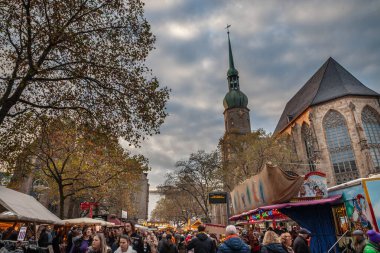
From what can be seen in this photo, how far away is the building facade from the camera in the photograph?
34219mm

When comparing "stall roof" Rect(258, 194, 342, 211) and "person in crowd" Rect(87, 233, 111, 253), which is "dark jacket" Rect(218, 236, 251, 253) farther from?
"stall roof" Rect(258, 194, 342, 211)

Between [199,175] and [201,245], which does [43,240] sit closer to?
[201,245]

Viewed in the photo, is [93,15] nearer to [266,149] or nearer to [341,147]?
[266,149]

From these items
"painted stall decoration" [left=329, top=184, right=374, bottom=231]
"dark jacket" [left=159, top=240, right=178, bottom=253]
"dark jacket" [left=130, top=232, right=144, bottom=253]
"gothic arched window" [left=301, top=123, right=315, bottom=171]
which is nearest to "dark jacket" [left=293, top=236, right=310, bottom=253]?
"dark jacket" [left=159, top=240, right=178, bottom=253]

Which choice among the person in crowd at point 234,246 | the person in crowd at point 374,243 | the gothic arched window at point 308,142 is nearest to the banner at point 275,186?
the person in crowd at point 374,243

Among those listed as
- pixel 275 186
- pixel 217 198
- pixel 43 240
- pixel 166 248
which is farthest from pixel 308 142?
pixel 43 240

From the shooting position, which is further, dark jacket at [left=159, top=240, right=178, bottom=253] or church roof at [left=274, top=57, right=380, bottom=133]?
church roof at [left=274, top=57, right=380, bottom=133]

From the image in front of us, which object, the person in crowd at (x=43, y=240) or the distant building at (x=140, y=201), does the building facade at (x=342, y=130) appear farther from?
the distant building at (x=140, y=201)

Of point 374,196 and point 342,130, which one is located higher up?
point 342,130

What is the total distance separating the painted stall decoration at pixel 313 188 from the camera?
1002 centimetres

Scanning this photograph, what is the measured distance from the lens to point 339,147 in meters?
36.5

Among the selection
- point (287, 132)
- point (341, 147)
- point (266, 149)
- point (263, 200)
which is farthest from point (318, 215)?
point (287, 132)

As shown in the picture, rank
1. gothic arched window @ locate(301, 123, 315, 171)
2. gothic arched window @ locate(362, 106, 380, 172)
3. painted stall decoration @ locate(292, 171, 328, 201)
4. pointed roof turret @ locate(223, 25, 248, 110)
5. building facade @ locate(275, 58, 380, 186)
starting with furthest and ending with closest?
pointed roof turret @ locate(223, 25, 248, 110)
gothic arched window @ locate(301, 123, 315, 171)
building facade @ locate(275, 58, 380, 186)
gothic arched window @ locate(362, 106, 380, 172)
painted stall decoration @ locate(292, 171, 328, 201)

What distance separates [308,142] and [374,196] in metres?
36.1
